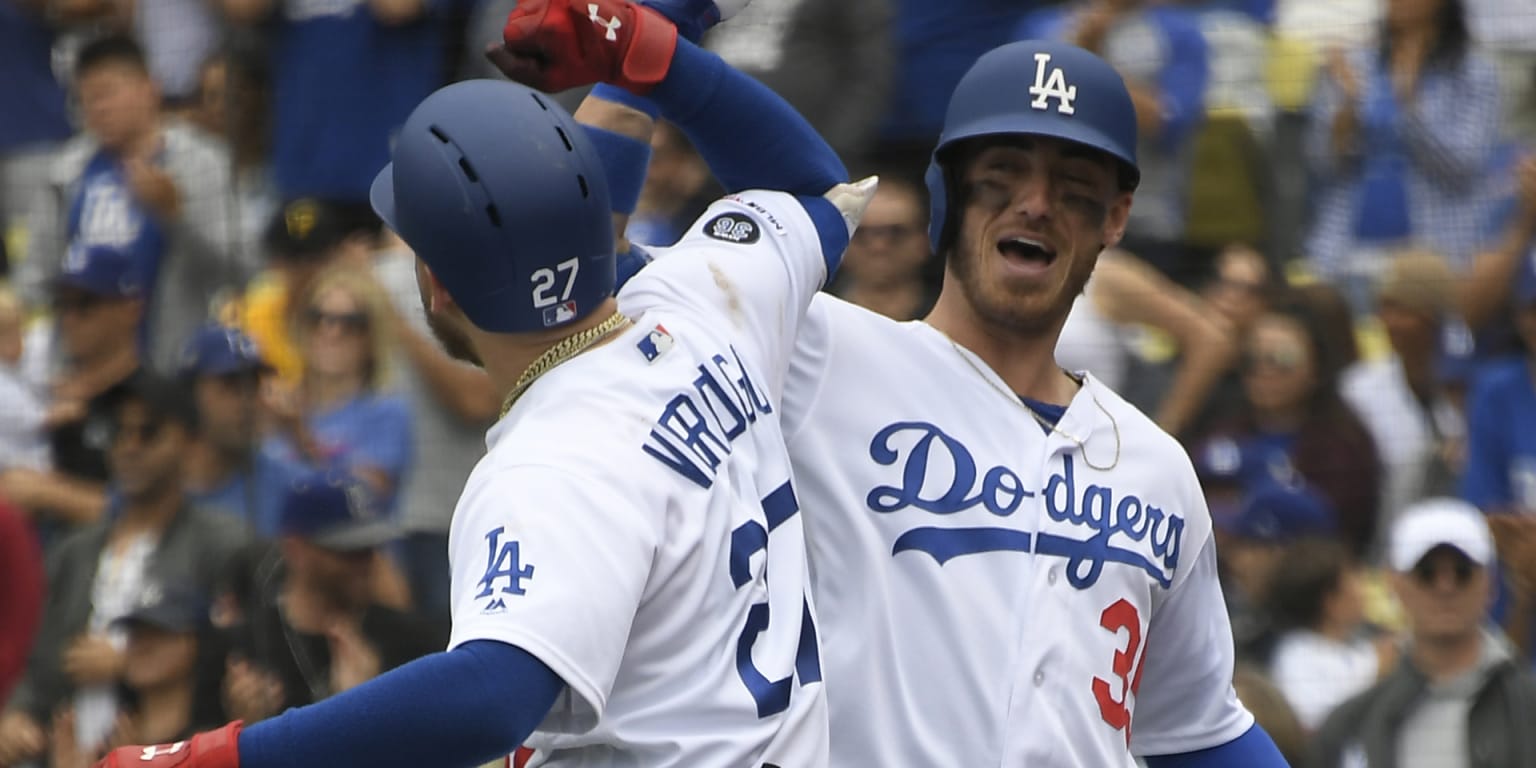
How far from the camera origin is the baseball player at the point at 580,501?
87.0 inches

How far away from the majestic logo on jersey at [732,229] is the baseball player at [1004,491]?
6.3 inches

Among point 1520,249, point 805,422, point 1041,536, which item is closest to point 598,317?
point 805,422

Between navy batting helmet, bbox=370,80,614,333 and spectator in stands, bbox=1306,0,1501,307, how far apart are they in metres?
3.47

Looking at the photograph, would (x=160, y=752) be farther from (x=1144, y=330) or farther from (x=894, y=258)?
(x=1144, y=330)

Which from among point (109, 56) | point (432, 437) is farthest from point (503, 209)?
point (109, 56)

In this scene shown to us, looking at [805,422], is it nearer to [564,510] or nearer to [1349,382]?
[564,510]

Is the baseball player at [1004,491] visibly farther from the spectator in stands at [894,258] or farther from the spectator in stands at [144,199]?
the spectator in stands at [144,199]

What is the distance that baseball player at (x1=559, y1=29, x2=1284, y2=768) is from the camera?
10.0ft

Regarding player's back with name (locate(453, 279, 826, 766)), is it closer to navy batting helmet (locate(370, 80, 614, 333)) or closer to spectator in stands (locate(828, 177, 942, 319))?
navy batting helmet (locate(370, 80, 614, 333))

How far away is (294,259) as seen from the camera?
255 inches

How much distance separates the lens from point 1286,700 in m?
5.15

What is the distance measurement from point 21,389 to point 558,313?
466 centimetres

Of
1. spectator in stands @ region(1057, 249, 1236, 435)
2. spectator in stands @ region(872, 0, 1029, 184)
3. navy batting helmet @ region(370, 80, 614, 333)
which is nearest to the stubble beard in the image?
navy batting helmet @ region(370, 80, 614, 333)

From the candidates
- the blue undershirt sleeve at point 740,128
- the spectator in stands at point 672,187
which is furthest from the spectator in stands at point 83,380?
the blue undershirt sleeve at point 740,128
